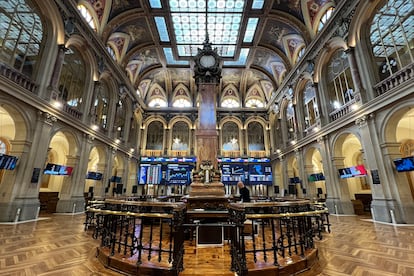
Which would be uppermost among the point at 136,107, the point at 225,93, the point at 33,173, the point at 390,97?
the point at 225,93

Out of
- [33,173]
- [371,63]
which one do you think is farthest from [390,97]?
[33,173]

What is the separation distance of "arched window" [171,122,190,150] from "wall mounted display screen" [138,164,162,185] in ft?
12.8

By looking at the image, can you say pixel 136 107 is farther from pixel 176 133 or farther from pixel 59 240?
pixel 59 240

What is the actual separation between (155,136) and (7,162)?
15566 millimetres

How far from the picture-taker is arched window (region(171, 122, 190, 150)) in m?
22.0

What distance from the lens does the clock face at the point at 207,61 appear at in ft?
26.3

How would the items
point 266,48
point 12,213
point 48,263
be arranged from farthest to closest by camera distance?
point 266,48 → point 12,213 → point 48,263

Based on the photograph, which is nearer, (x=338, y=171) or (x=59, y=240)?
(x=59, y=240)

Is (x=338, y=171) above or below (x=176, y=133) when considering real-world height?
below

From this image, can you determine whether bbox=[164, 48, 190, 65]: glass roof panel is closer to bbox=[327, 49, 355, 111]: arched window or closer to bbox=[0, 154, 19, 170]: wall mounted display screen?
bbox=[327, 49, 355, 111]: arched window

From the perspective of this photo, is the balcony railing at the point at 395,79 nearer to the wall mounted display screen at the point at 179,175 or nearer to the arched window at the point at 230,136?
the arched window at the point at 230,136

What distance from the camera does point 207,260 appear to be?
3438 mm

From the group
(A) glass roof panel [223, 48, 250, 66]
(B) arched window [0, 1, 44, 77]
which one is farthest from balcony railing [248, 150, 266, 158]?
(B) arched window [0, 1, 44, 77]

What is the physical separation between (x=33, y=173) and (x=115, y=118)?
26.1 ft
